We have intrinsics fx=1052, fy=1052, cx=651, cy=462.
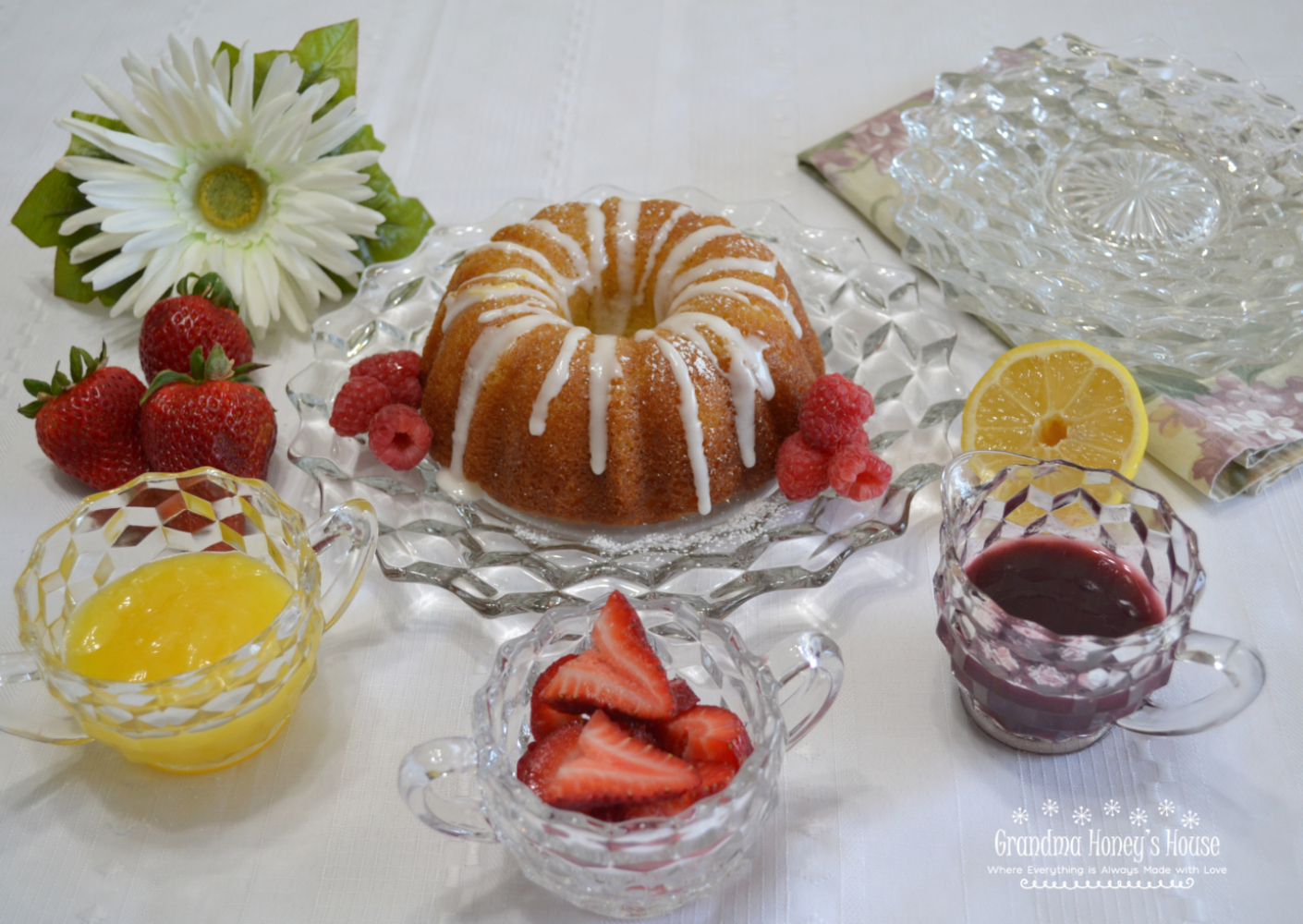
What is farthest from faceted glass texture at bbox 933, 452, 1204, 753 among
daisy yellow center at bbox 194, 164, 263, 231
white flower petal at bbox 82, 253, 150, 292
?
white flower petal at bbox 82, 253, 150, 292

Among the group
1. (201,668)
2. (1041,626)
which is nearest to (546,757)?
(201,668)

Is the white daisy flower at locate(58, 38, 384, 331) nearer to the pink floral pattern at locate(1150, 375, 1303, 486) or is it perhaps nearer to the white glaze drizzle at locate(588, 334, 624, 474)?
the white glaze drizzle at locate(588, 334, 624, 474)

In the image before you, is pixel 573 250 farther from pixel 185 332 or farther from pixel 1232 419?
pixel 1232 419

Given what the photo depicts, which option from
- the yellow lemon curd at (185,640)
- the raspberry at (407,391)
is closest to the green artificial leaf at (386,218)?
the raspberry at (407,391)

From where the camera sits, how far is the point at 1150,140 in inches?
95.2

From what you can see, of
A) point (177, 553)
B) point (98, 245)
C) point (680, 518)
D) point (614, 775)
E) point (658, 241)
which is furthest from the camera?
point (98, 245)

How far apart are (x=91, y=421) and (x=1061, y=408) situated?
65.5 inches

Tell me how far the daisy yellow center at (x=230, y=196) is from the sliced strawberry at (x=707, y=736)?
58.7 inches

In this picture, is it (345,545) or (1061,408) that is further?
(1061,408)

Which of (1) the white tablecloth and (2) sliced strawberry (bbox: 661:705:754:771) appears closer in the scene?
(2) sliced strawberry (bbox: 661:705:754:771)

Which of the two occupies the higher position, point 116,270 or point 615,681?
point 116,270

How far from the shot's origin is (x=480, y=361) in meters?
1.86

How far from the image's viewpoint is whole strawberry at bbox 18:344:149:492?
1815 millimetres

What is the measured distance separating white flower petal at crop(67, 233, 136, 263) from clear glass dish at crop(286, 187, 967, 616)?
0.50m
